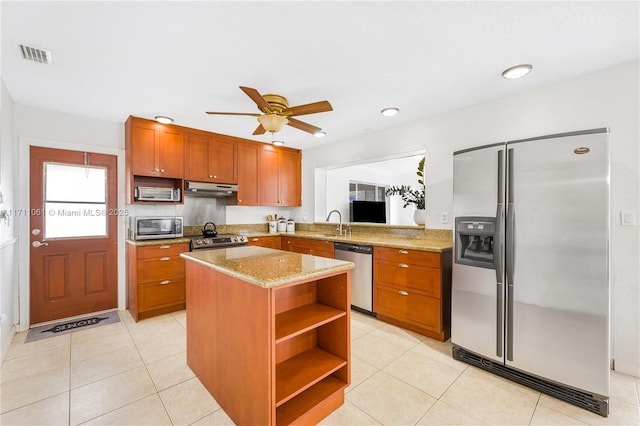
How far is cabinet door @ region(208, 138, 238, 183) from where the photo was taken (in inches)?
161

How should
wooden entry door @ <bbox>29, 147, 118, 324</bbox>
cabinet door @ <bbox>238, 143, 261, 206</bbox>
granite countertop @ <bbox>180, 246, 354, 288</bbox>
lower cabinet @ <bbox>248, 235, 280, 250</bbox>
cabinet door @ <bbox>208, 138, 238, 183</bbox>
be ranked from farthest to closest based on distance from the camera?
cabinet door @ <bbox>238, 143, 261, 206</bbox> → lower cabinet @ <bbox>248, 235, 280, 250</bbox> → cabinet door @ <bbox>208, 138, 238, 183</bbox> → wooden entry door @ <bbox>29, 147, 118, 324</bbox> → granite countertop @ <bbox>180, 246, 354, 288</bbox>

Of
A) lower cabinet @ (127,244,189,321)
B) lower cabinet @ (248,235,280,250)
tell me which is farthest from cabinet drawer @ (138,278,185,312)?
lower cabinet @ (248,235,280,250)

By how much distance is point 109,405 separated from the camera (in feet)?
6.07

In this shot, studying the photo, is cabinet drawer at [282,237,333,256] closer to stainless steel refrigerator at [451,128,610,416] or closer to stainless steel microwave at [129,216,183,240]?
stainless steel microwave at [129,216,183,240]

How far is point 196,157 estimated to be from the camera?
12.9ft

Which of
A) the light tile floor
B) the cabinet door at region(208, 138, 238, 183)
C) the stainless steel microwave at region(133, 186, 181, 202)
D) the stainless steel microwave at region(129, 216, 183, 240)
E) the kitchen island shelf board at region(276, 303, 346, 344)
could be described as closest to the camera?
the kitchen island shelf board at region(276, 303, 346, 344)

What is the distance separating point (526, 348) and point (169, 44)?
3.35 meters

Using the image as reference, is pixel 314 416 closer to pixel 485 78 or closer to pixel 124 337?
pixel 124 337

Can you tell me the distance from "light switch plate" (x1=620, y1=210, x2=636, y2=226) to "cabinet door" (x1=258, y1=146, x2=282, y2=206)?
4.15 meters

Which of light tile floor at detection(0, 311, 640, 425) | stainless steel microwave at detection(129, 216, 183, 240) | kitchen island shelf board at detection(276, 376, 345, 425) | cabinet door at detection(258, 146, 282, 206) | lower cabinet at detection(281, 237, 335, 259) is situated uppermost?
cabinet door at detection(258, 146, 282, 206)

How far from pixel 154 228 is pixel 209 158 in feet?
4.04

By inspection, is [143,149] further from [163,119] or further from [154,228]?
[154,228]

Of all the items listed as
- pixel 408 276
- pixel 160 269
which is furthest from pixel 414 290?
pixel 160 269

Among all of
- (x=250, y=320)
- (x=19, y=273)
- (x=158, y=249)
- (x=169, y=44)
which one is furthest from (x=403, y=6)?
(x=19, y=273)
